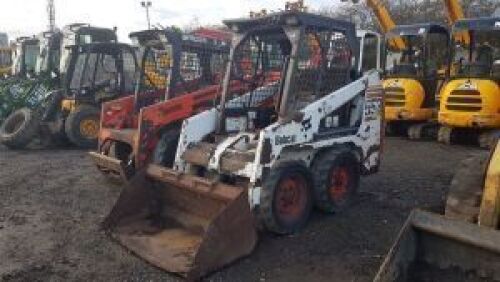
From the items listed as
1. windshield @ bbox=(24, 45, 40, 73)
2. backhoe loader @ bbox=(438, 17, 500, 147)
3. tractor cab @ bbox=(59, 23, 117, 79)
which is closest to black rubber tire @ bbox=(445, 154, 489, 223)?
backhoe loader @ bbox=(438, 17, 500, 147)

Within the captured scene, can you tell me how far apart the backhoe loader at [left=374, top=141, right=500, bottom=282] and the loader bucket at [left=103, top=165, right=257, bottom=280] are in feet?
5.35

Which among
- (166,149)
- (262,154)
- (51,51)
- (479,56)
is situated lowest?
(166,149)

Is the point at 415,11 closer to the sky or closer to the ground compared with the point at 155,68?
closer to the sky

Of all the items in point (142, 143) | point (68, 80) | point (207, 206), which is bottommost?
point (207, 206)

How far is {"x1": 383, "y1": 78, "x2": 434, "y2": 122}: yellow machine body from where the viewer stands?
1192 centimetres

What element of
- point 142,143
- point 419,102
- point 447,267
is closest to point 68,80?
point 142,143

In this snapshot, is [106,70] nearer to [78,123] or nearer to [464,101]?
[78,123]

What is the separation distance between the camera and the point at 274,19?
6.28 metres

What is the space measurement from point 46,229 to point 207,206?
1874 mm

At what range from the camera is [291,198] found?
19.3ft

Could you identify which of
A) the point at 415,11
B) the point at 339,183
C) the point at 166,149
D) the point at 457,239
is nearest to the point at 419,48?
the point at 339,183

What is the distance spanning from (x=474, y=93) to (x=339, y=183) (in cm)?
496

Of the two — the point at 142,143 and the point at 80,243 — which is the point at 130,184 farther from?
the point at 142,143

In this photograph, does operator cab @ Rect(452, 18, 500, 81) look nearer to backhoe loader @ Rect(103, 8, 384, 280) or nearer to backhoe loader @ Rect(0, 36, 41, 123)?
backhoe loader @ Rect(103, 8, 384, 280)
